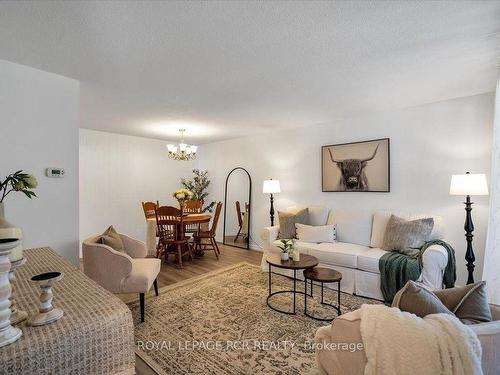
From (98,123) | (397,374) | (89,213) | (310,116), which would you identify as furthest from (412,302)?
(89,213)

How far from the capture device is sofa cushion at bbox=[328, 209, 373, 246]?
139 inches

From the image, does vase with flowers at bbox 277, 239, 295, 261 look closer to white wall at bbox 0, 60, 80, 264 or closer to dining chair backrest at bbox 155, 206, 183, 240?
dining chair backrest at bbox 155, 206, 183, 240

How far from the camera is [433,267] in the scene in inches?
102

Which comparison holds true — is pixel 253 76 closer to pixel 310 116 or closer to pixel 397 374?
pixel 310 116

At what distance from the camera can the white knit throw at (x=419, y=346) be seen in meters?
0.78

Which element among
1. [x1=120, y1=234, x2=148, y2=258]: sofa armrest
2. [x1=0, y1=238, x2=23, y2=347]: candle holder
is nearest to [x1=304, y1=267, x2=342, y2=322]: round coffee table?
[x1=120, y1=234, x2=148, y2=258]: sofa armrest

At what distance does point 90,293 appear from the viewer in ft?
4.03

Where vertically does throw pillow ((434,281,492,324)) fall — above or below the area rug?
above

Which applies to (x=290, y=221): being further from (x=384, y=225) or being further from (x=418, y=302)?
(x=418, y=302)

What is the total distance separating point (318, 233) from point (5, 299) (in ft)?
10.9

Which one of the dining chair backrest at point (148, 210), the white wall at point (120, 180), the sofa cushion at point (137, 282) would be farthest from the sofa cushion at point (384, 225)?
the white wall at point (120, 180)

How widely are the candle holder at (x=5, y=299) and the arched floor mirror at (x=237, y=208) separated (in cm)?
A: 450

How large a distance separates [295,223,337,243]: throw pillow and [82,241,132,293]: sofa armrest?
235 centimetres

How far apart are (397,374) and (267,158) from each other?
4.38 m
